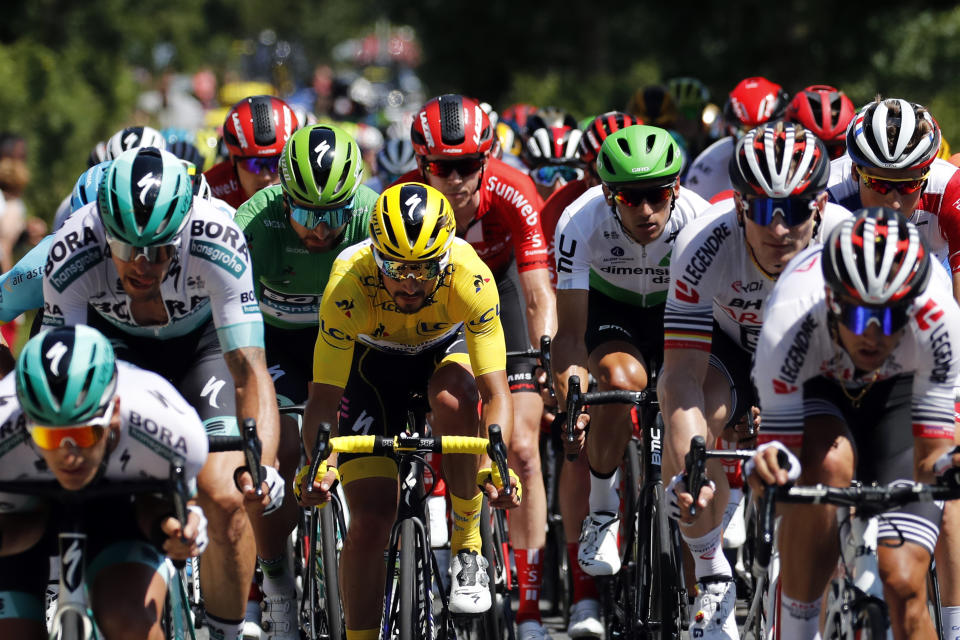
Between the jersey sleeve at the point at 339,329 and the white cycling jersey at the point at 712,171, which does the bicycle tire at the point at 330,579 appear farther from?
the white cycling jersey at the point at 712,171

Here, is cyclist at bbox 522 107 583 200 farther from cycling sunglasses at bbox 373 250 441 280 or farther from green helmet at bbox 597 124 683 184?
cycling sunglasses at bbox 373 250 441 280

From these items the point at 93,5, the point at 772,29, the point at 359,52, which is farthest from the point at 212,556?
the point at 359,52

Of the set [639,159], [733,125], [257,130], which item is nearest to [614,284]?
[639,159]

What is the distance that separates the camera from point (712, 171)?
1011 cm

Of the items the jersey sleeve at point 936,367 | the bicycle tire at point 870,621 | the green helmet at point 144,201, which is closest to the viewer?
the bicycle tire at point 870,621

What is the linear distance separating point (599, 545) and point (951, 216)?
7.64 feet

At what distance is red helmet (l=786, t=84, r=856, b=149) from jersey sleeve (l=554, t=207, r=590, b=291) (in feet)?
8.47

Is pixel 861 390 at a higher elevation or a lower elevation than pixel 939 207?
lower

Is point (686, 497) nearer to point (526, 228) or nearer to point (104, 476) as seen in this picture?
point (104, 476)

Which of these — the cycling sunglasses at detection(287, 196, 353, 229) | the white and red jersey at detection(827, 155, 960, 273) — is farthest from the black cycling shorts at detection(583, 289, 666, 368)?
the cycling sunglasses at detection(287, 196, 353, 229)

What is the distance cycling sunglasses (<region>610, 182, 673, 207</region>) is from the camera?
694 cm

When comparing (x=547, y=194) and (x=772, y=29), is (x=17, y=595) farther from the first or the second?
(x=772, y=29)

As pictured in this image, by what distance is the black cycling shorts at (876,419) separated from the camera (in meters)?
5.24

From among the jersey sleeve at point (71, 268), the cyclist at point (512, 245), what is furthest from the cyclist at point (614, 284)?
the jersey sleeve at point (71, 268)
